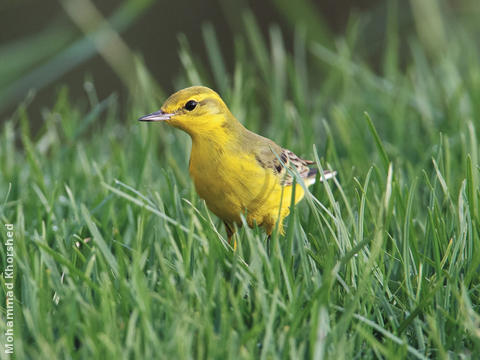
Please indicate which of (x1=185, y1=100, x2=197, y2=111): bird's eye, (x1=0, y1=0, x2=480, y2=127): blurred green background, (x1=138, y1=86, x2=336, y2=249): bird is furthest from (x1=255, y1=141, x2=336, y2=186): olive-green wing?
(x1=0, y1=0, x2=480, y2=127): blurred green background

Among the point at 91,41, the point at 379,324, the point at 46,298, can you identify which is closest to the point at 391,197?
the point at 379,324

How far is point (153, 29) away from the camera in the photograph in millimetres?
7730

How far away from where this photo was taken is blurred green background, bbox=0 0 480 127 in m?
4.45

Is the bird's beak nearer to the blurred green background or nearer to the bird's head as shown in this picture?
the bird's head

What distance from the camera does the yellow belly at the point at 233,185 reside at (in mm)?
2354

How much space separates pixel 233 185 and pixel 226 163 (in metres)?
0.08

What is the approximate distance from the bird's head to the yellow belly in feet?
0.29

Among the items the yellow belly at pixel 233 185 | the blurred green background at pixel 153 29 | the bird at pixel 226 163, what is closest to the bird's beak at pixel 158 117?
the bird at pixel 226 163

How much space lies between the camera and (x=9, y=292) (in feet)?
6.17

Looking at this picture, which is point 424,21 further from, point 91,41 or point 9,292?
point 9,292

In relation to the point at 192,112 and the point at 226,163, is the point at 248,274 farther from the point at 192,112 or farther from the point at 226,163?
the point at 192,112

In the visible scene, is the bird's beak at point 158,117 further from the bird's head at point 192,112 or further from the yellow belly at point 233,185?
the yellow belly at point 233,185

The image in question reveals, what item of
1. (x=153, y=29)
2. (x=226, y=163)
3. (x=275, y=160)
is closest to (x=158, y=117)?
(x=226, y=163)

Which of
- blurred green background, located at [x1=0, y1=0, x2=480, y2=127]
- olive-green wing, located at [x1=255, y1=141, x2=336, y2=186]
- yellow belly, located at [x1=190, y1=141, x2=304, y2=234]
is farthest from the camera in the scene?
blurred green background, located at [x1=0, y1=0, x2=480, y2=127]
